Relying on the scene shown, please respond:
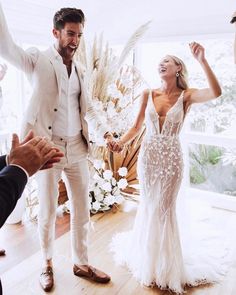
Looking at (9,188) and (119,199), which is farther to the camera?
(119,199)

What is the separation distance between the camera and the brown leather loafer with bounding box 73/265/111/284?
2.15m

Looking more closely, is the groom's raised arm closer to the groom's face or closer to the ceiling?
the groom's face

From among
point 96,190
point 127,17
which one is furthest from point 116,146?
point 127,17

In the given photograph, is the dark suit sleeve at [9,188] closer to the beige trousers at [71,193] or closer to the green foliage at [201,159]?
the beige trousers at [71,193]

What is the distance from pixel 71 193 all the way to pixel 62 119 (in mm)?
508

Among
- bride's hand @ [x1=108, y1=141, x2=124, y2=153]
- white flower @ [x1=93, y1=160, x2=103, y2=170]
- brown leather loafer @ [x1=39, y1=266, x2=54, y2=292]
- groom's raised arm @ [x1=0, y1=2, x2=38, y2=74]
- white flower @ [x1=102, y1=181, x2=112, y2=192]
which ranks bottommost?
brown leather loafer @ [x1=39, y1=266, x2=54, y2=292]

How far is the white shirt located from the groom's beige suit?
1 cm

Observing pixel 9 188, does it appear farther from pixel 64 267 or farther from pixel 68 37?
pixel 64 267

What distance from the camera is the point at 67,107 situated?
1.92 m

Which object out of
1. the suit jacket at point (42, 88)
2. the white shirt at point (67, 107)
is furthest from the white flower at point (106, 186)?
the suit jacket at point (42, 88)

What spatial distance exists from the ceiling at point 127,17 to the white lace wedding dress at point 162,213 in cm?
145

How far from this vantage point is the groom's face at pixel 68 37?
5.97ft

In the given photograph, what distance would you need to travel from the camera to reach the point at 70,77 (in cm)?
192

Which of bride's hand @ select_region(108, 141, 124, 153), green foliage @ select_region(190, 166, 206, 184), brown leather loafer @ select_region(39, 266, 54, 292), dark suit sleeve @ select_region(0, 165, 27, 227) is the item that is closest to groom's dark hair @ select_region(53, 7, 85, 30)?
bride's hand @ select_region(108, 141, 124, 153)
